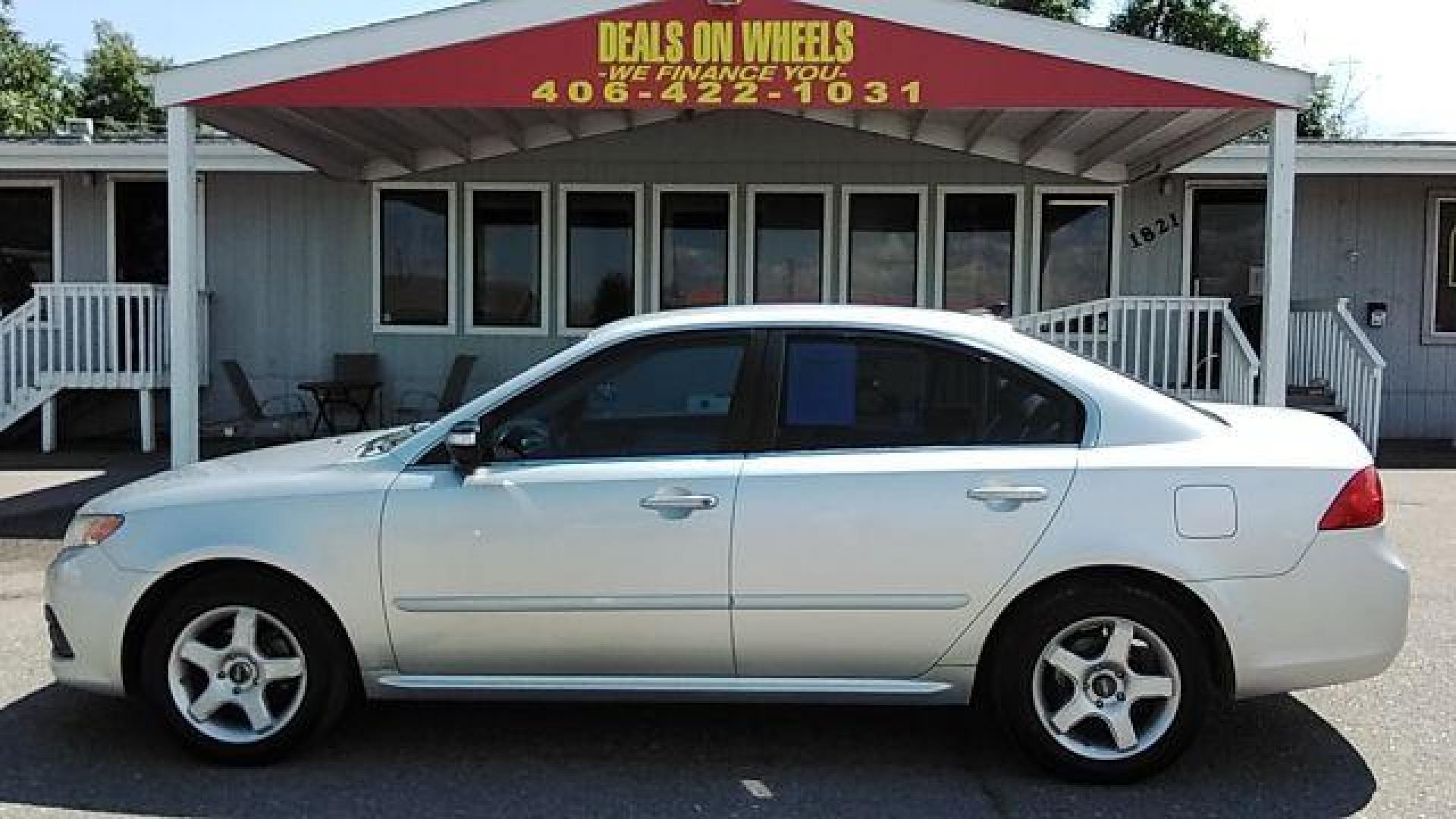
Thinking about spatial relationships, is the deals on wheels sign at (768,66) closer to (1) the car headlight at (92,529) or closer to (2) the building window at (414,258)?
(2) the building window at (414,258)

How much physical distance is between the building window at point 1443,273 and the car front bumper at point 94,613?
13245 millimetres

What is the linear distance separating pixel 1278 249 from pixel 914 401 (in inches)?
216

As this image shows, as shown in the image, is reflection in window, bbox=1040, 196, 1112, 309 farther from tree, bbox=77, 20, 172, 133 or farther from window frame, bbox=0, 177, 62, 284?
tree, bbox=77, 20, 172, 133

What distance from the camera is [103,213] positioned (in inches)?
529

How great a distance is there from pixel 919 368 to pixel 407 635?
196cm

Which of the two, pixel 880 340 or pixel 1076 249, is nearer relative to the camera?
pixel 880 340

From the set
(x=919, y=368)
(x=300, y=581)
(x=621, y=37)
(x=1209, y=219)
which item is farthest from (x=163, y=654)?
(x=1209, y=219)

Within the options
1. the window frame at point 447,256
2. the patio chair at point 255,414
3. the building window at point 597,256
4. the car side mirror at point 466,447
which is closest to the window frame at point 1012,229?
the building window at point 597,256

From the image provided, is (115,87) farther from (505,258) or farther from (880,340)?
(880,340)

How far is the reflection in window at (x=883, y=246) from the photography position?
42.6 feet

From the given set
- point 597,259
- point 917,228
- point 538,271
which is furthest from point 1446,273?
point 538,271

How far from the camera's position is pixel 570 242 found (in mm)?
13133

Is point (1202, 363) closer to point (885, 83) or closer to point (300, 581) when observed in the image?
point (885, 83)

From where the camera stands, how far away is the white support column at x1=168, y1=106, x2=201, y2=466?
29.1 feet
